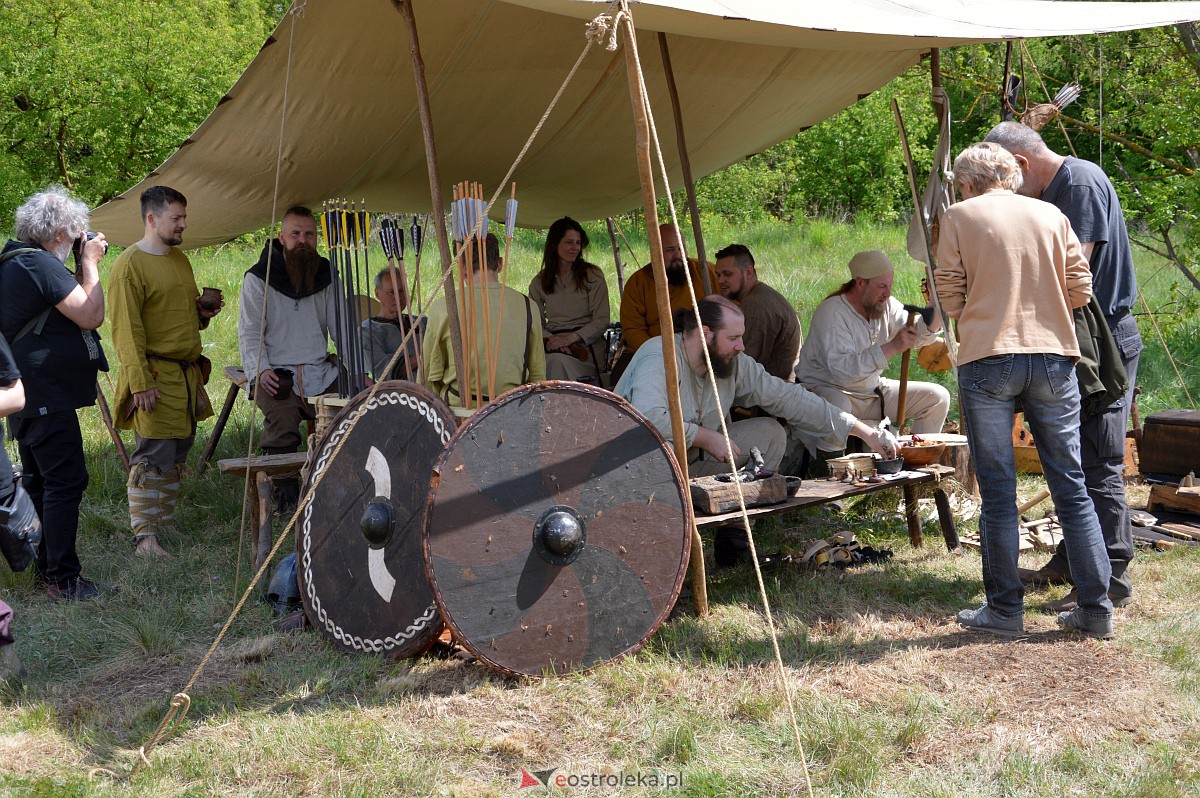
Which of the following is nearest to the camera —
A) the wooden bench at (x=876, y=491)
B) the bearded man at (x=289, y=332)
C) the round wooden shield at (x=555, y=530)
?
the round wooden shield at (x=555, y=530)

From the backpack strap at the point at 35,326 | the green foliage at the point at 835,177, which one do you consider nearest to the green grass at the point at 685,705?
the backpack strap at the point at 35,326

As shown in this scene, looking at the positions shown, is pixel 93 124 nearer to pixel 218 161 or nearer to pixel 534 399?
pixel 218 161

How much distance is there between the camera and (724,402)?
13.7 ft

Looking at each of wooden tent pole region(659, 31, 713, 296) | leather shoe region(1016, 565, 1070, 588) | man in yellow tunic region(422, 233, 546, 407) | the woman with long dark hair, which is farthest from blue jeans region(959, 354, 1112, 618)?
the woman with long dark hair

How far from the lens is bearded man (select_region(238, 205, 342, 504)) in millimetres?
5008

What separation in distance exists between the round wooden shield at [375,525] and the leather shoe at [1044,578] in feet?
6.74

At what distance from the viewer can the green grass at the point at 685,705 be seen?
2.55 metres

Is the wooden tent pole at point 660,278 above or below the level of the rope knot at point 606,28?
below

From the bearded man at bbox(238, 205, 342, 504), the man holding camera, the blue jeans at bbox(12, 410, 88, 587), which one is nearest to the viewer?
the man holding camera

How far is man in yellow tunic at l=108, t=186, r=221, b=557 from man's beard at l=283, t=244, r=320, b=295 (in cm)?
49

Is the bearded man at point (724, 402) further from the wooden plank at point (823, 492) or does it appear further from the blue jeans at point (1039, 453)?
the blue jeans at point (1039, 453)

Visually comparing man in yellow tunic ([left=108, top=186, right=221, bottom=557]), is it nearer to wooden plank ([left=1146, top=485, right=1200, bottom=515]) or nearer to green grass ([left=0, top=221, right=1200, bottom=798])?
green grass ([left=0, top=221, right=1200, bottom=798])

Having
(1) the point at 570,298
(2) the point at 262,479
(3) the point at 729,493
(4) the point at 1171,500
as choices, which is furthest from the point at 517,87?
(4) the point at 1171,500

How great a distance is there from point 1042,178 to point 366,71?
2.60 metres
